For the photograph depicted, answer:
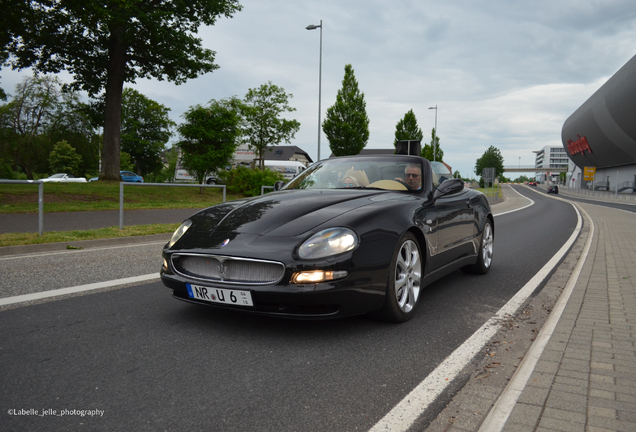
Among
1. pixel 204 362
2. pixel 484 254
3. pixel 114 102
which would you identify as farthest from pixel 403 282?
pixel 114 102

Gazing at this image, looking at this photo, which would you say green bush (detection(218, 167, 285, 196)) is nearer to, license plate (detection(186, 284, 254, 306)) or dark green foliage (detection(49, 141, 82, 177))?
license plate (detection(186, 284, 254, 306))

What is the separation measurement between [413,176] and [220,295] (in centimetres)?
234

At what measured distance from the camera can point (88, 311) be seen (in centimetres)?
389

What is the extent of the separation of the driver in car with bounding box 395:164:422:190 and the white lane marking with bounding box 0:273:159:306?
9.65 ft

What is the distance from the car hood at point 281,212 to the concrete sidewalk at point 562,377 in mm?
1460

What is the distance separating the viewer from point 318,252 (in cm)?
319

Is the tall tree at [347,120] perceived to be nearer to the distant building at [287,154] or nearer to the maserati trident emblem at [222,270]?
the maserati trident emblem at [222,270]

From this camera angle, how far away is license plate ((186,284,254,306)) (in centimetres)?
318

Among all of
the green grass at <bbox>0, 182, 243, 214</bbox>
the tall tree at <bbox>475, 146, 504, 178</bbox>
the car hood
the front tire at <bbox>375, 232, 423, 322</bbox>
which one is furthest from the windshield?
the tall tree at <bbox>475, 146, 504, 178</bbox>

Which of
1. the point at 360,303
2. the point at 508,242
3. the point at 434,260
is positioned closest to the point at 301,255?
the point at 360,303

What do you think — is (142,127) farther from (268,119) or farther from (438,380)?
(438,380)

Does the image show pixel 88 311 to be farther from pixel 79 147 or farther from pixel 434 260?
pixel 79 147

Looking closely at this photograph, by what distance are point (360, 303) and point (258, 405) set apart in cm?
121

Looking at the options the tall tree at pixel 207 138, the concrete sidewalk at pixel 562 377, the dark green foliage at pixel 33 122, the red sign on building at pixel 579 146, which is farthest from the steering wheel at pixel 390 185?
the red sign on building at pixel 579 146
